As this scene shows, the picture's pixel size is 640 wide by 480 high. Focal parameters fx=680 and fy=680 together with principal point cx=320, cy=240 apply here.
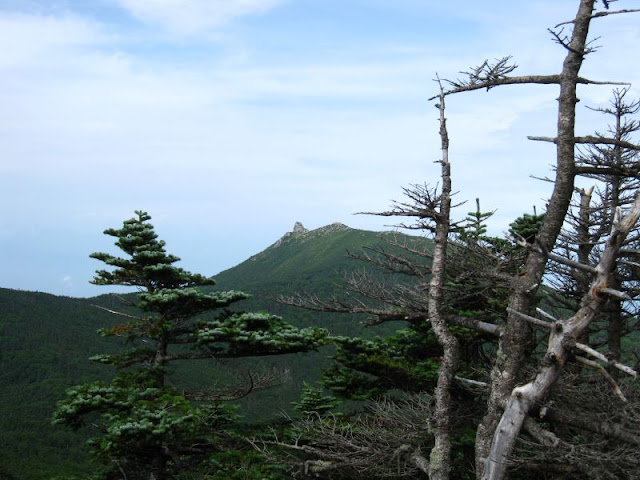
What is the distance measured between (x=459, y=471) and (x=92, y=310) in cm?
4279

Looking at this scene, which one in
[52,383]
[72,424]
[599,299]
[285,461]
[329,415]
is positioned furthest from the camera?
[52,383]

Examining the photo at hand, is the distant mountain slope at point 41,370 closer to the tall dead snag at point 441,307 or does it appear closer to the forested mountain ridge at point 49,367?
the forested mountain ridge at point 49,367

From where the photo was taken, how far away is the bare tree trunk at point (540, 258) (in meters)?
9.71

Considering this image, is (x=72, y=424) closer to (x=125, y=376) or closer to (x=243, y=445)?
(x=125, y=376)

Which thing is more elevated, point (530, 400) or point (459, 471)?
point (530, 400)

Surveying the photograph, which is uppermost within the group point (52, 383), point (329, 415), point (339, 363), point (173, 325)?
point (173, 325)

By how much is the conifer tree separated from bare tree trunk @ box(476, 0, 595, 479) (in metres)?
5.40

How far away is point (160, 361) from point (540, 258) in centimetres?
894

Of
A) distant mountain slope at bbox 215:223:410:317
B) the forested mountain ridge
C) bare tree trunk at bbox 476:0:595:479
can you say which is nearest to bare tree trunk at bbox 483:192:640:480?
bare tree trunk at bbox 476:0:595:479

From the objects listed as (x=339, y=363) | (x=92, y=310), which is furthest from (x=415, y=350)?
(x=92, y=310)

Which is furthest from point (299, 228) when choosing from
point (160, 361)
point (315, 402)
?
point (160, 361)

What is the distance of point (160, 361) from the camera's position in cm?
1516

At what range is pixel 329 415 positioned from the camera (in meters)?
15.5

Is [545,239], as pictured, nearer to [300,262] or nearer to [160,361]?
[160,361]
